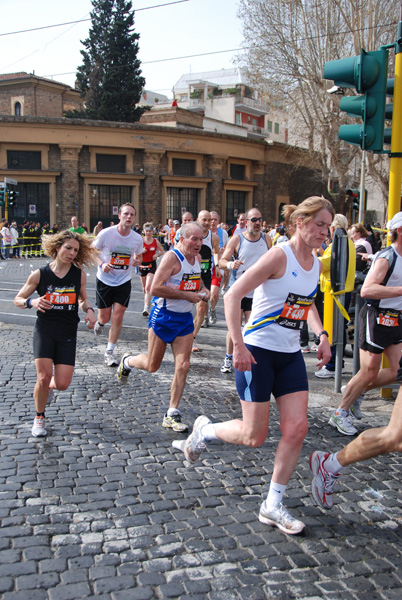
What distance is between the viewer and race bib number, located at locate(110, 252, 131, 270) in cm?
837

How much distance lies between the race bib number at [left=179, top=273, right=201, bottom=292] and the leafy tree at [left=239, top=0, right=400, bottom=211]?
27459 mm

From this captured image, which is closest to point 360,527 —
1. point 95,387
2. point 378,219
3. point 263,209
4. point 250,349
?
point 250,349

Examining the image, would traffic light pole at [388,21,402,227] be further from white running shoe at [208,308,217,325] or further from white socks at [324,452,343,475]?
white running shoe at [208,308,217,325]

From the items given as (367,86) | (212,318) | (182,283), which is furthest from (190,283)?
(212,318)

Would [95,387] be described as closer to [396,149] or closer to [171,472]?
[171,472]

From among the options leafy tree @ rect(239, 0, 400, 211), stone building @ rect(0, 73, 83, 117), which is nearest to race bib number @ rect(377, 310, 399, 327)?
leafy tree @ rect(239, 0, 400, 211)

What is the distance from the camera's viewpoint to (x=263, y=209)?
151 ft

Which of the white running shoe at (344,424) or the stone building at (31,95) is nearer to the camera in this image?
the white running shoe at (344,424)

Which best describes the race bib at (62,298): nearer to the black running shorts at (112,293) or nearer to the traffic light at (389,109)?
the black running shorts at (112,293)

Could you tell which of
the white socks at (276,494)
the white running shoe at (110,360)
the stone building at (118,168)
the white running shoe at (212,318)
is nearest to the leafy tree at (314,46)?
the stone building at (118,168)

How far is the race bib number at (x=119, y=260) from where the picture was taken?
837cm

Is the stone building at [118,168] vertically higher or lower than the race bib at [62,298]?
higher

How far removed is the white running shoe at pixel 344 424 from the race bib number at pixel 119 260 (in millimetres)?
4010

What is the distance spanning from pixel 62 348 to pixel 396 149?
4.14m
